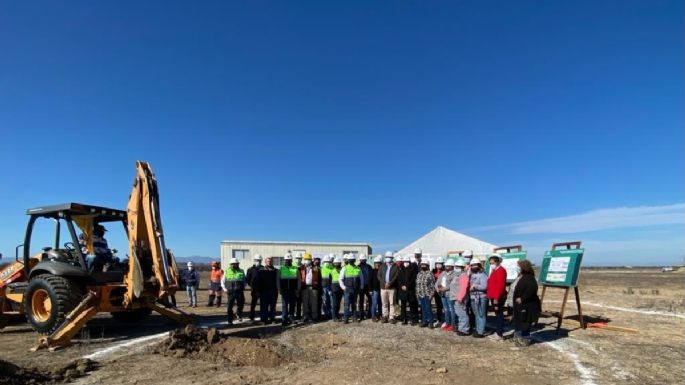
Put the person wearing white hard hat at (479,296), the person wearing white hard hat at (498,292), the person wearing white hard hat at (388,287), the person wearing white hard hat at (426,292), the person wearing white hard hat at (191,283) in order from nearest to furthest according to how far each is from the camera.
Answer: the person wearing white hard hat at (498,292) → the person wearing white hard hat at (479,296) → the person wearing white hard hat at (426,292) → the person wearing white hard hat at (388,287) → the person wearing white hard hat at (191,283)

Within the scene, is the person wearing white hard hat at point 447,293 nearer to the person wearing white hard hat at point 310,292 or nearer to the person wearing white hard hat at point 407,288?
the person wearing white hard hat at point 407,288

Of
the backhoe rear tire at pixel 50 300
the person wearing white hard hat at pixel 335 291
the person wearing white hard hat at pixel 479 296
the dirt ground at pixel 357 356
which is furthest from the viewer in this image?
the person wearing white hard hat at pixel 335 291

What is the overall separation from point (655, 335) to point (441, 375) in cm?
642

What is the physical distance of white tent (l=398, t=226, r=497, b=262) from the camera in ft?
86.7

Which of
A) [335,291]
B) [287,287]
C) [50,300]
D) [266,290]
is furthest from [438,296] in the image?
[50,300]

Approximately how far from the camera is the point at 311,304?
1262 centimetres

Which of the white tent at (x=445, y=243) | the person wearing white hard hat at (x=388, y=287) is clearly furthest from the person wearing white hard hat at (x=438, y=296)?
the white tent at (x=445, y=243)

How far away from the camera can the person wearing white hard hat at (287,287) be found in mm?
12149

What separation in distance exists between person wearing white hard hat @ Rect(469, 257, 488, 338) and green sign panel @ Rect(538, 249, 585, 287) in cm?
245

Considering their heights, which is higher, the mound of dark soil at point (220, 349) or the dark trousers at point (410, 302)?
the dark trousers at point (410, 302)

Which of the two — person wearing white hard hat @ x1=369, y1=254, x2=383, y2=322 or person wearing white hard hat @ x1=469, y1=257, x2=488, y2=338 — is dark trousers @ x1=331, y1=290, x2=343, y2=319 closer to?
person wearing white hard hat @ x1=369, y1=254, x2=383, y2=322

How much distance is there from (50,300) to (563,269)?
11269 millimetres

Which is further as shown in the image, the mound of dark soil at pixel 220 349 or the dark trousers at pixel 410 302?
the dark trousers at pixel 410 302

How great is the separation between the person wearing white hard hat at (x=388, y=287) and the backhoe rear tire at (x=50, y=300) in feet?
22.2
